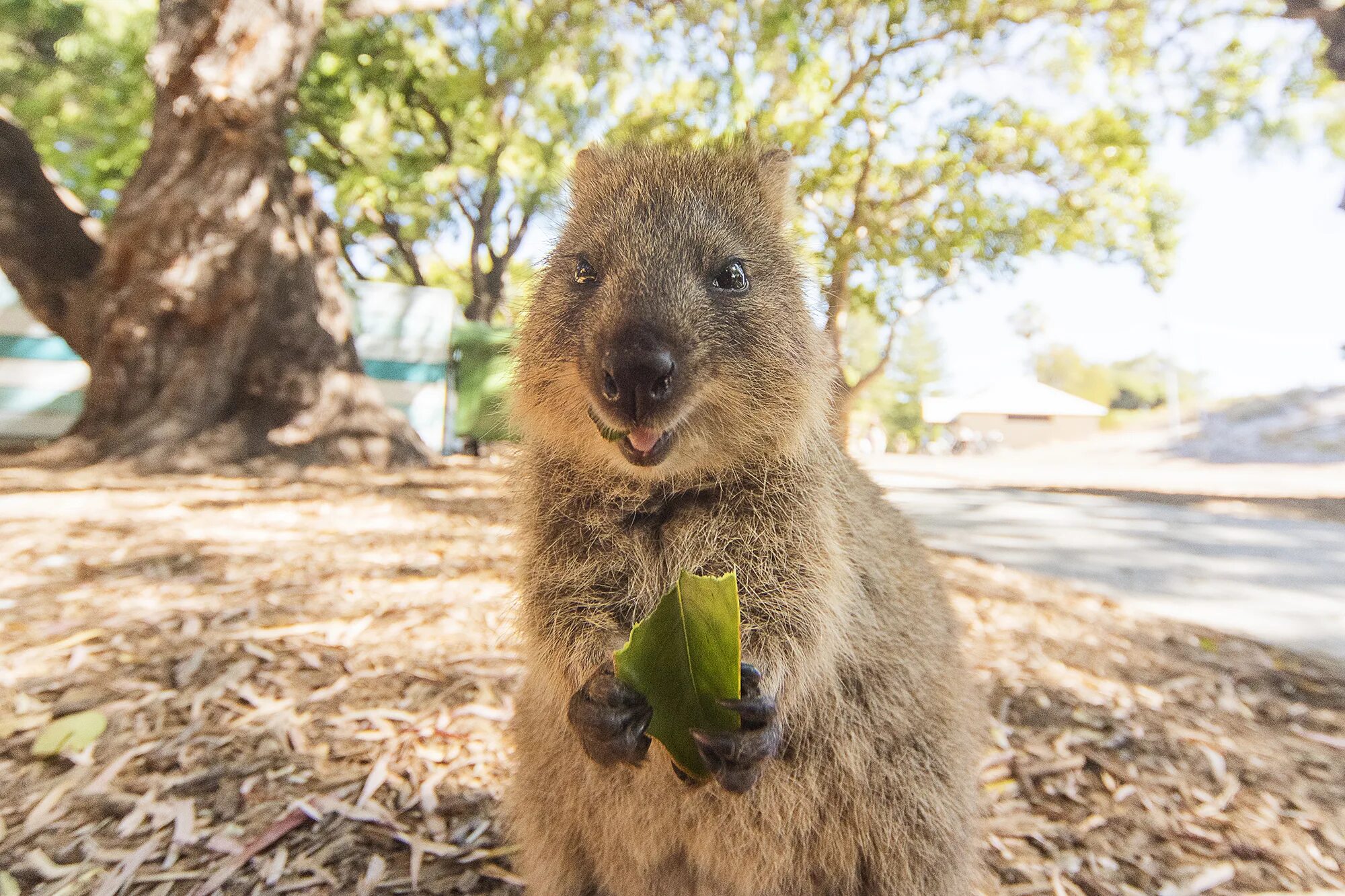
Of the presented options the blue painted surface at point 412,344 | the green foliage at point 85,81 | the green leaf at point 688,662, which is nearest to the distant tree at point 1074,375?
the blue painted surface at point 412,344

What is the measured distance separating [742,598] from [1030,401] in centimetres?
1443

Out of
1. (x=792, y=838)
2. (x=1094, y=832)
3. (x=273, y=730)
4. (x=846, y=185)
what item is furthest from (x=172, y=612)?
(x=846, y=185)

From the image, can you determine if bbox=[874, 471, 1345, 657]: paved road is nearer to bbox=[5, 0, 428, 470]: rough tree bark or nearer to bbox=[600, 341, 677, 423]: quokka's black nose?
bbox=[600, 341, 677, 423]: quokka's black nose

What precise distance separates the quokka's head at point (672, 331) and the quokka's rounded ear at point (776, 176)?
0.01 metres

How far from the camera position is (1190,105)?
25.3 feet

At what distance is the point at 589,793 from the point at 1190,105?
9.60 metres

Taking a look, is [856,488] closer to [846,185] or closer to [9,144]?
[846,185]

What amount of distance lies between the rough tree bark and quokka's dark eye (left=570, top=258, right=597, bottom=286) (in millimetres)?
6926

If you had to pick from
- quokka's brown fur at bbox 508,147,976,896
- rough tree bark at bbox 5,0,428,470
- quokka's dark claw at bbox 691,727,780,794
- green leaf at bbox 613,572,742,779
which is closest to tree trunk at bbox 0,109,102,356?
rough tree bark at bbox 5,0,428,470

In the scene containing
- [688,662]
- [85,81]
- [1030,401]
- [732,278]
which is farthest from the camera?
[85,81]

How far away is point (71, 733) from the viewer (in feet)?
7.75

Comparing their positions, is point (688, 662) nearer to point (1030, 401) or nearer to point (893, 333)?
point (893, 333)

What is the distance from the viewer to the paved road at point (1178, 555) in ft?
13.9

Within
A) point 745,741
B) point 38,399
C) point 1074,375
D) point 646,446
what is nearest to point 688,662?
point 745,741
